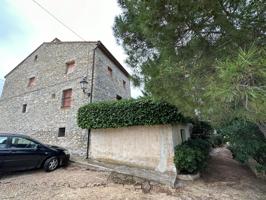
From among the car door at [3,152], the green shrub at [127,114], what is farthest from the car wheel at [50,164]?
the green shrub at [127,114]

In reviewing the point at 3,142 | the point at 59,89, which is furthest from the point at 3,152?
the point at 59,89

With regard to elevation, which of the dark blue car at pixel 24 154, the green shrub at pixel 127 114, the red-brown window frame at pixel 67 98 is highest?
the red-brown window frame at pixel 67 98

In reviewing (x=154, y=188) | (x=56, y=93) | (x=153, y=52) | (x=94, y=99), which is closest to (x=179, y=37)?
(x=153, y=52)

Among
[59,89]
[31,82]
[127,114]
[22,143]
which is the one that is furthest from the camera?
[31,82]

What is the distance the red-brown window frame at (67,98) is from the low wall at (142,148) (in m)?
2.72

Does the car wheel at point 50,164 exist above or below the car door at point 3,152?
below

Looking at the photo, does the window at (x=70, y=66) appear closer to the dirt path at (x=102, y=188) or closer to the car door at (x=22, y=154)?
the car door at (x=22, y=154)

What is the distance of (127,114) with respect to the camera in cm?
678

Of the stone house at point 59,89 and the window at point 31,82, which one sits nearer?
the stone house at point 59,89

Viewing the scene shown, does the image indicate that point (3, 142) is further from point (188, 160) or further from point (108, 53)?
point (108, 53)

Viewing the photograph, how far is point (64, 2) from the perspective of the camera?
615cm

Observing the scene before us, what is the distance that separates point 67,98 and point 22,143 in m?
3.82

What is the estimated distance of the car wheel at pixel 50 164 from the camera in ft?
20.0

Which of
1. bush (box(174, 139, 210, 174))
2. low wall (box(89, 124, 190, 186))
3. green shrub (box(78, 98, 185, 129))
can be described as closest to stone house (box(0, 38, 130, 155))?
green shrub (box(78, 98, 185, 129))
